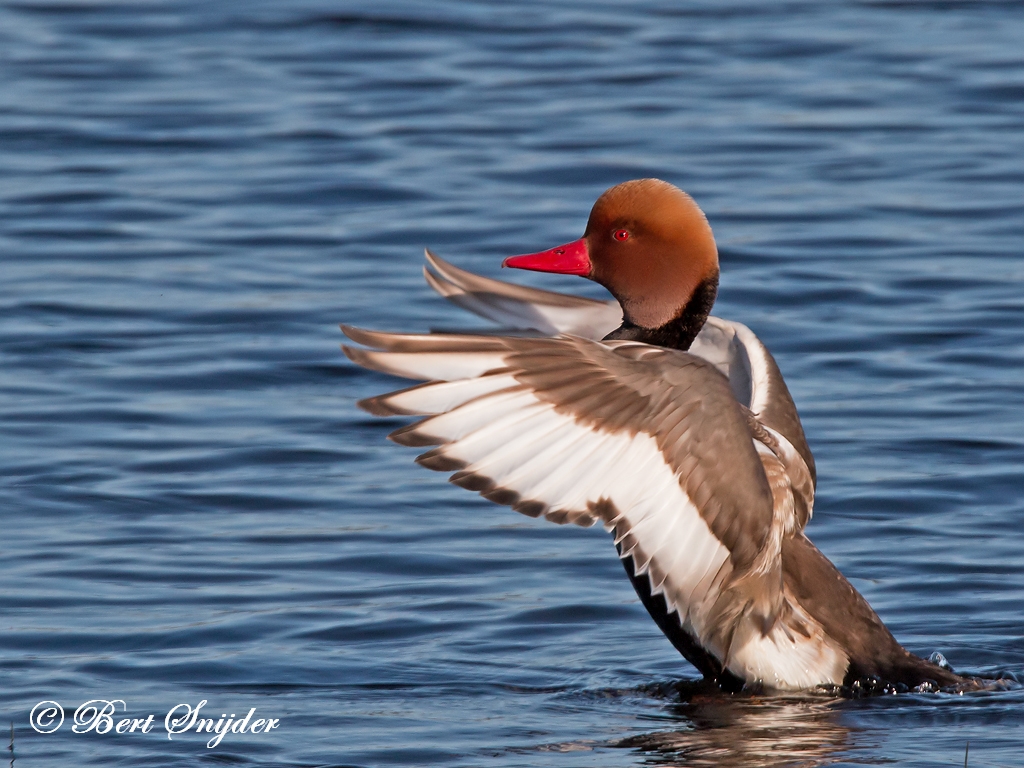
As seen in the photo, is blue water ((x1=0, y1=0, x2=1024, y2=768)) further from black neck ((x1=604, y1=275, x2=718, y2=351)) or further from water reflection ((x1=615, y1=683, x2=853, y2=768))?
black neck ((x1=604, y1=275, x2=718, y2=351))

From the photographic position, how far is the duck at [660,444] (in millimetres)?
4656

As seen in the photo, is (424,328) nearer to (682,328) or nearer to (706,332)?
(706,332)

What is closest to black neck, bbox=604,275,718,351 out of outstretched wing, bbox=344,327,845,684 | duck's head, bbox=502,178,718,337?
duck's head, bbox=502,178,718,337

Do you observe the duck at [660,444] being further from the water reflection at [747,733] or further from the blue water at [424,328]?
the blue water at [424,328]

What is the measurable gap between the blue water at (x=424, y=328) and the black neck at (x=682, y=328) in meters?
0.99

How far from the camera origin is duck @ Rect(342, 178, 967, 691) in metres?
4.66

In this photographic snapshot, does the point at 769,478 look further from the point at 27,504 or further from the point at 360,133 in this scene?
the point at 360,133

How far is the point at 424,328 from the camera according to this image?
9289 mm

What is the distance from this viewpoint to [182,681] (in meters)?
5.68

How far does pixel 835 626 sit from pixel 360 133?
26.5 ft

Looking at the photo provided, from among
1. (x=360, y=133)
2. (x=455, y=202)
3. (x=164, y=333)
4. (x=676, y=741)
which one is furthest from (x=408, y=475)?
(x=360, y=133)

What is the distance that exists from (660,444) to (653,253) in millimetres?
1206
